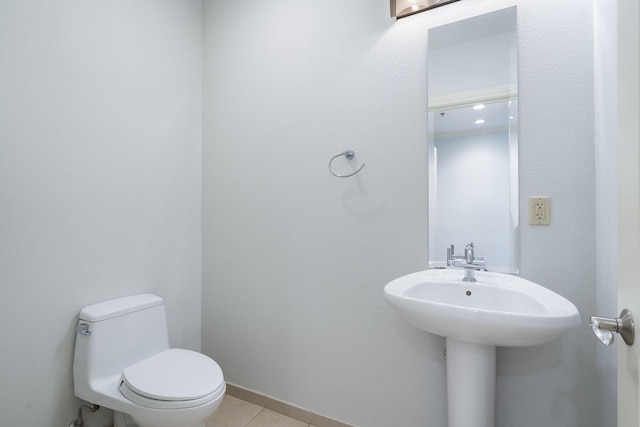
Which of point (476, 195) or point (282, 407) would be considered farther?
point (282, 407)

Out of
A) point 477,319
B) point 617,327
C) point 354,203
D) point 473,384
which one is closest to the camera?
point 617,327

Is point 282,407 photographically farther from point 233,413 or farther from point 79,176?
point 79,176

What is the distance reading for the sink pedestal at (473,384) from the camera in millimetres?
1023

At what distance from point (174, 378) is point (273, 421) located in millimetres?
687

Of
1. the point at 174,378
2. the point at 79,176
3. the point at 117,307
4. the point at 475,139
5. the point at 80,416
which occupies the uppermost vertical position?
the point at 475,139

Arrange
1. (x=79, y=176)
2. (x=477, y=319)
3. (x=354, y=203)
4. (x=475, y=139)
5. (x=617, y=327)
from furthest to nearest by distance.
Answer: (x=354, y=203) → (x=79, y=176) → (x=475, y=139) → (x=477, y=319) → (x=617, y=327)

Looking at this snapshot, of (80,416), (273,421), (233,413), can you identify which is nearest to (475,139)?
(273,421)

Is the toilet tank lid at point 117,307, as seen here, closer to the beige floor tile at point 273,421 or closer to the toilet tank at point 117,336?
the toilet tank at point 117,336

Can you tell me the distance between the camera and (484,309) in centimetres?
91

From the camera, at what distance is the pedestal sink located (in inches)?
31.8

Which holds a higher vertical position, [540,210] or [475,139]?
[475,139]

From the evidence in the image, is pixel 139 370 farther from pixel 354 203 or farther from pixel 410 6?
pixel 410 6

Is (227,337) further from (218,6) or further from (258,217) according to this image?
(218,6)

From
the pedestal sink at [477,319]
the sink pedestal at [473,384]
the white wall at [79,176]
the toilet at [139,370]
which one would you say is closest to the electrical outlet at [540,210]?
the pedestal sink at [477,319]
